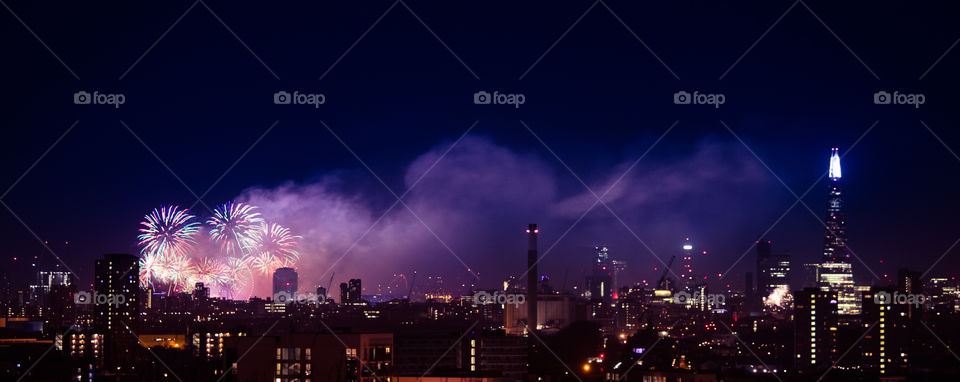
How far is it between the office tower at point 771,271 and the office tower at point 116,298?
190ft

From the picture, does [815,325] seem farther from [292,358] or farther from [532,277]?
[292,358]

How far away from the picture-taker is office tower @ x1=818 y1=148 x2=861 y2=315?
60.4 meters

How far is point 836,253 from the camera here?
7169 cm

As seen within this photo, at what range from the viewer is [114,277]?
43312mm

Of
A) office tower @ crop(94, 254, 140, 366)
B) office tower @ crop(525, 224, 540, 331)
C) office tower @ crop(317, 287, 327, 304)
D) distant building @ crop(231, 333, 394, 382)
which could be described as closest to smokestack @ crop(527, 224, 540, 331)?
office tower @ crop(525, 224, 540, 331)

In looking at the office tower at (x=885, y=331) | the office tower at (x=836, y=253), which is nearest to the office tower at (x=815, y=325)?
the office tower at (x=885, y=331)

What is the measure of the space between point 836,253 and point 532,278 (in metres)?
26.6

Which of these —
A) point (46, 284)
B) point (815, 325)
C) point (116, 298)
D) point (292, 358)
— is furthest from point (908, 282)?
point (46, 284)

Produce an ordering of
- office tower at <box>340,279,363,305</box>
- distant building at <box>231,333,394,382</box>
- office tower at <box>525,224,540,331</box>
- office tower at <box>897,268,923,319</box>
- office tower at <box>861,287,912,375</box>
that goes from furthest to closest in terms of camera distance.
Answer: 1. office tower at <box>340,279,363,305</box>
2. office tower at <box>525,224,540,331</box>
3. office tower at <box>897,268,923,319</box>
4. office tower at <box>861,287,912,375</box>
5. distant building at <box>231,333,394,382</box>

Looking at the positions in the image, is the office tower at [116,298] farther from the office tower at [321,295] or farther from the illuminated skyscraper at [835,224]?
the illuminated skyscraper at [835,224]

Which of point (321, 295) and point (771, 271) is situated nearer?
point (321, 295)

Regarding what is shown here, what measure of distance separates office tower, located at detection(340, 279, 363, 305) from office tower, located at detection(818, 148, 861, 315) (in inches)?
1256

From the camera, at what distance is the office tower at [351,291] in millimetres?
67594

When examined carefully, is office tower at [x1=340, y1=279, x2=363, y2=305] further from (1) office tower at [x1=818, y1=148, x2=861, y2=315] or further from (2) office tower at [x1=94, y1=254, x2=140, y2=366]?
(1) office tower at [x1=818, y1=148, x2=861, y2=315]
